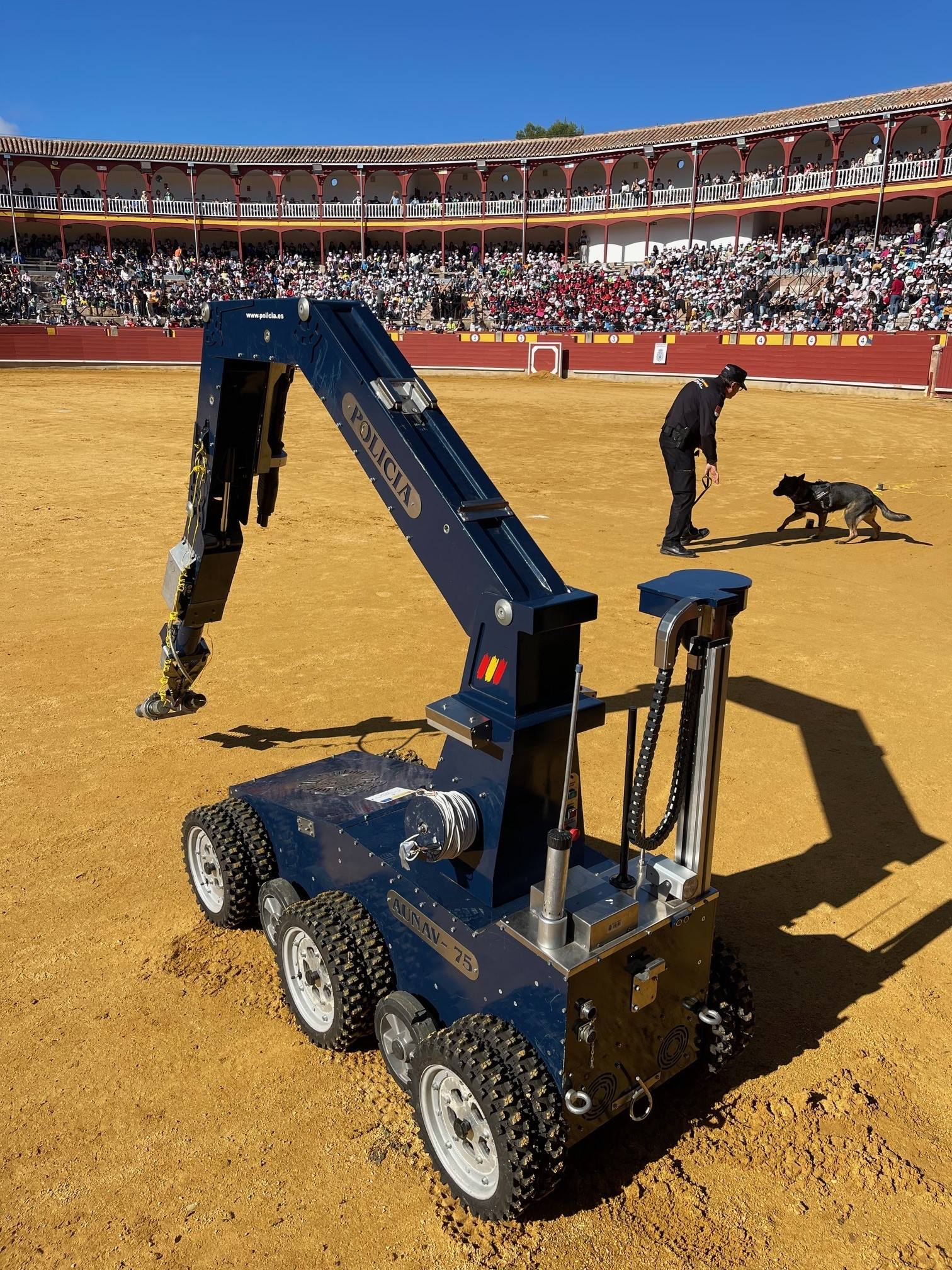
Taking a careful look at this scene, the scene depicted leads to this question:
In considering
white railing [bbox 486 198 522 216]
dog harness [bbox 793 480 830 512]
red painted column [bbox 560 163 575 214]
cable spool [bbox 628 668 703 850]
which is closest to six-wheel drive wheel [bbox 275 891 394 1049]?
cable spool [bbox 628 668 703 850]

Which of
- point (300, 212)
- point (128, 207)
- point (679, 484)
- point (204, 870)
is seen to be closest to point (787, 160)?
point (300, 212)

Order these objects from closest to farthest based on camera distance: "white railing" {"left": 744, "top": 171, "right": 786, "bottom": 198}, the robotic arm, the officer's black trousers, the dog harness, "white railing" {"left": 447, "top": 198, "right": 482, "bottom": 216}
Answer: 1. the robotic arm
2. the officer's black trousers
3. the dog harness
4. "white railing" {"left": 744, "top": 171, "right": 786, "bottom": 198}
5. "white railing" {"left": 447, "top": 198, "right": 482, "bottom": 216}

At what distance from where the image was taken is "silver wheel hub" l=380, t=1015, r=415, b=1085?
3.05 m

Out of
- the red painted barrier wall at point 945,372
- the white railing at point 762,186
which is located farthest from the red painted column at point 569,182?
the red painted barrier wall at point 945,372

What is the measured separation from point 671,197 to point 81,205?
29056 mm

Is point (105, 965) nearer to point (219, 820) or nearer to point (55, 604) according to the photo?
point (219, 820)

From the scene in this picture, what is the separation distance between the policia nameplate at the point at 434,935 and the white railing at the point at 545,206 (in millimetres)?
48432

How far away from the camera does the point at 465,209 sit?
47.9 meters

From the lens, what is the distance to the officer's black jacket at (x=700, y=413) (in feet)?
32.6

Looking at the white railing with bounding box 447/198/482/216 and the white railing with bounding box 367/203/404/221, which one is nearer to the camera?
the white railing with bounding box 447/198/482/216

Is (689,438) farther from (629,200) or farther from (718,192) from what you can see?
(629,200)

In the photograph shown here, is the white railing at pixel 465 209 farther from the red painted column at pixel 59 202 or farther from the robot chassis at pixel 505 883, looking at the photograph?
the robot chassis at pixel 505 883

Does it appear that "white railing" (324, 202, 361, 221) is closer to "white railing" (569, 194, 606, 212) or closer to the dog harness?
"white railing" (569, 194, 606, 212)

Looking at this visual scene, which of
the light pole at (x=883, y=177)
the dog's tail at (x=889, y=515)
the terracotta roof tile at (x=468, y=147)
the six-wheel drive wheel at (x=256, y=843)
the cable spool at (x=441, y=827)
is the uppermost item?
the terracotta roof tile at (x=468, y=147)
